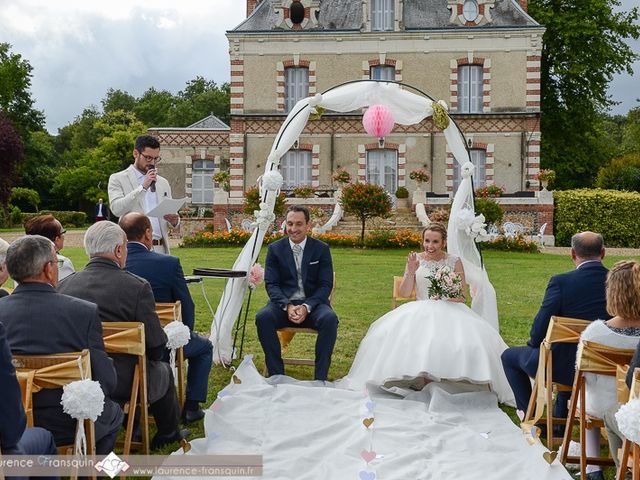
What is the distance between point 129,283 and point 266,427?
1.62m

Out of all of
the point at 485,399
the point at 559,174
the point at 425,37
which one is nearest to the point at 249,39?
the point at 425,37

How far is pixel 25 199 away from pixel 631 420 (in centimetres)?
4246

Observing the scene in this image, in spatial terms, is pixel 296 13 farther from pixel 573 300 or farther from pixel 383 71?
pixel 573 300

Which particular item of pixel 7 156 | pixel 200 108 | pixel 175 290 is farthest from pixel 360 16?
pixel 200 108

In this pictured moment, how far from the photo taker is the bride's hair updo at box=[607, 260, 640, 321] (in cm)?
405

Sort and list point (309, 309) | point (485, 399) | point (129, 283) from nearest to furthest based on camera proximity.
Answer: point (129, 283) < point (485, 399) < point (309, 309)

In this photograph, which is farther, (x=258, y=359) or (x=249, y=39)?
(x=249, y=39)

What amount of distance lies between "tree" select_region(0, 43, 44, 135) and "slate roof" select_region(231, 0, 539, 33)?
21.7 meters

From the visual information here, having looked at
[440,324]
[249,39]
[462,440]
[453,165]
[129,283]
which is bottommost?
[462,440]

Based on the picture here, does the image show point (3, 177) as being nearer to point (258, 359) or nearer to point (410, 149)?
point (410, 149)

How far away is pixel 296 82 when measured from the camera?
26781mm

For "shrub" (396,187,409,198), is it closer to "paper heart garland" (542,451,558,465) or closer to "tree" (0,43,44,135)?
"paper heart garland" (542,451,558,465)

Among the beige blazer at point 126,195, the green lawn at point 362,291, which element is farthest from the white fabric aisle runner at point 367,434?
the beige blazer at point 126,195

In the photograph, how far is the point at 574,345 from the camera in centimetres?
479
